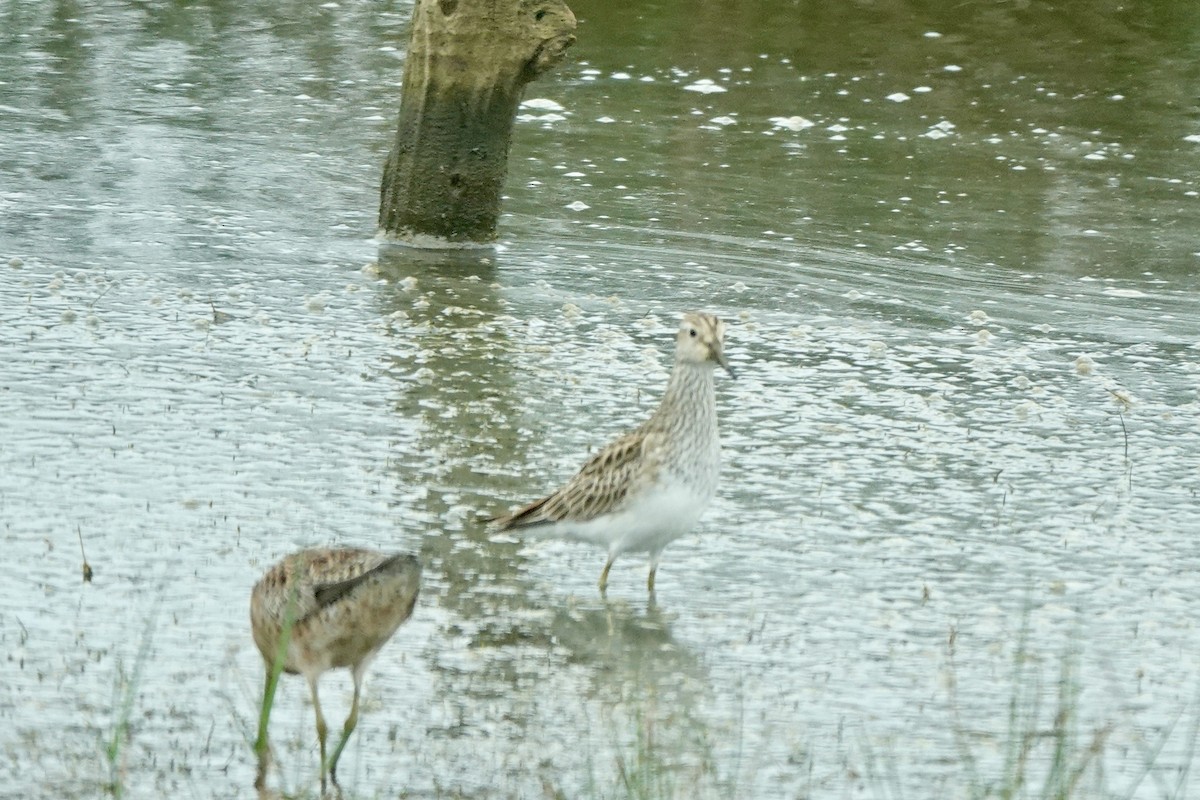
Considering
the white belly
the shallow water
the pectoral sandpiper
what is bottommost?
the shallow water

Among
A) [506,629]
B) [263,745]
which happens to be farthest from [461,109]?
[263,745]

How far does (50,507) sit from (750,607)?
291cm

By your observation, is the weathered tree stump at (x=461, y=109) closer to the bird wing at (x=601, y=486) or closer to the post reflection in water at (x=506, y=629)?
the post reflection in water at (x=506, y=629)

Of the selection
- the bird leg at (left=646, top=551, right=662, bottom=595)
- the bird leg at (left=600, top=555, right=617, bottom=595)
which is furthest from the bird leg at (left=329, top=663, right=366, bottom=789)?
the bird leg at (left=646, top=551, right=662, bottom=595)

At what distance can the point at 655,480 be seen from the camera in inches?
294

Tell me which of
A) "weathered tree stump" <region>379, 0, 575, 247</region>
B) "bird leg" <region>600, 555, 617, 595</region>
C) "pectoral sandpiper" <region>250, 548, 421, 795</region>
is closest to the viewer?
"pectoral sandpiper" <region>250, 548, 421, 795</region>

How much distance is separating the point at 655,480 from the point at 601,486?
Answer: 22 cm

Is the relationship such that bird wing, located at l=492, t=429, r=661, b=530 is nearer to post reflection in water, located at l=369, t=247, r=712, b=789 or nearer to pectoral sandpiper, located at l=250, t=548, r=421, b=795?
post reflection in water, located at l=369, t=247, r=712, b=789

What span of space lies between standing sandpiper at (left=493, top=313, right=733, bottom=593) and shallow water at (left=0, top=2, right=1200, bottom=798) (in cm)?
28

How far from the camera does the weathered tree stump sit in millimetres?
12883

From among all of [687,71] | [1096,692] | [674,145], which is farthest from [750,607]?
[687,71]

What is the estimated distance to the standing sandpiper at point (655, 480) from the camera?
7465 mm

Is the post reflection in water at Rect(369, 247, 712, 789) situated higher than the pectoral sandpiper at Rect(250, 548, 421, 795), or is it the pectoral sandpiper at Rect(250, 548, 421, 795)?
the pectoral sandpiper at Rect(250, 548, 421, 795)

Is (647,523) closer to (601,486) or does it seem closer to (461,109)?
(601,486)
